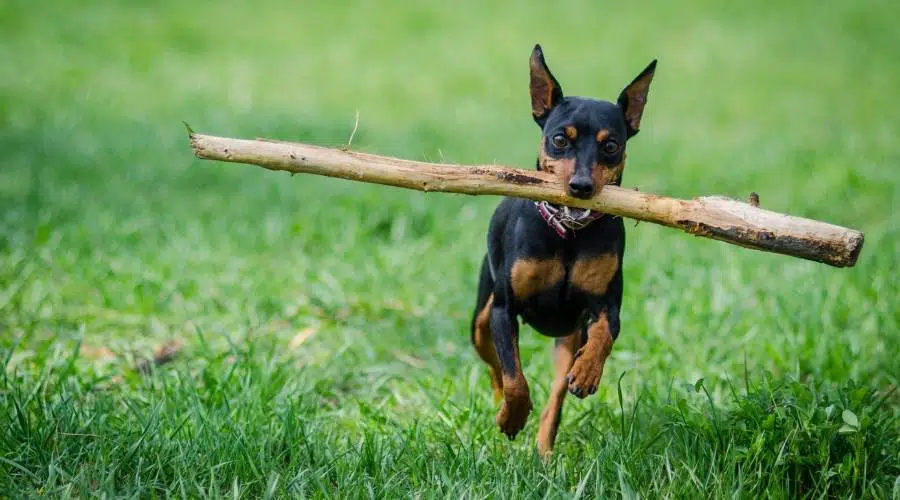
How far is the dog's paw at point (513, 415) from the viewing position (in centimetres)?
363

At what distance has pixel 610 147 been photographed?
11.6 ft

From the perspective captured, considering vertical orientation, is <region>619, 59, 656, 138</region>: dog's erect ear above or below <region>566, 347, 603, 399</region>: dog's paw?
above

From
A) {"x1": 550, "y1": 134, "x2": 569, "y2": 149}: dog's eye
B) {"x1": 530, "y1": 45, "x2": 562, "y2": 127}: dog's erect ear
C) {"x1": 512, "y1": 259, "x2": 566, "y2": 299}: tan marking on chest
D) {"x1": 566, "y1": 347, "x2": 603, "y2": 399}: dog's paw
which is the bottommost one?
{"x1": 566, "y1": 347, "x2": 603, "y2": 399}: dog's paw

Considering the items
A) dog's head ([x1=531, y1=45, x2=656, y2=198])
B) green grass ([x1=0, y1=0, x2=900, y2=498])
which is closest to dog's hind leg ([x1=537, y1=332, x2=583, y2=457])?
green grass ([x1=0, y1=0, x2=900, y2=498])

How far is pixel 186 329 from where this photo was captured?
5.58 metres

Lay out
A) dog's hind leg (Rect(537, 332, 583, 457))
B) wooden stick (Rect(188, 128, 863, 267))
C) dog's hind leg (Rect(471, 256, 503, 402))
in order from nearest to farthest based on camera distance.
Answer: wooden stick (Rect(188, 128, 863, 267)) → dog's hind leg (Rect(537, 332, 583, 457)) → dog's hind leg (Rect(471, 256, 503, 402))

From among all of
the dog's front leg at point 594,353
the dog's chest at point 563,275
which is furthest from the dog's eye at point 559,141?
the dog's front leg at point 594,353

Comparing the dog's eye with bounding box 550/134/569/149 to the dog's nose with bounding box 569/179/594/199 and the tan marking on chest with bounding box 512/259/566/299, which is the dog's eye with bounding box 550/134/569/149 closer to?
the dog's nose with bounding box 569/179/594/199

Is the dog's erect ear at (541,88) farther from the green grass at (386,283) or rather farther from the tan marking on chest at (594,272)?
the tan marking on chest at (594,272)

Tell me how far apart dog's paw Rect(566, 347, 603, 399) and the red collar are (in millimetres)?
435

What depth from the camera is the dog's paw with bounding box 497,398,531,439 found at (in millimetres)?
3635

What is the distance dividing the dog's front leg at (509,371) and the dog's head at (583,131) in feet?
1.86

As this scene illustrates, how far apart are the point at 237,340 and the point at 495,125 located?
21.8 feet

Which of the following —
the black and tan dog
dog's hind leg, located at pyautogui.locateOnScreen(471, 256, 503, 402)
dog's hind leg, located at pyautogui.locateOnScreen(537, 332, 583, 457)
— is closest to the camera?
the black and tan dog
